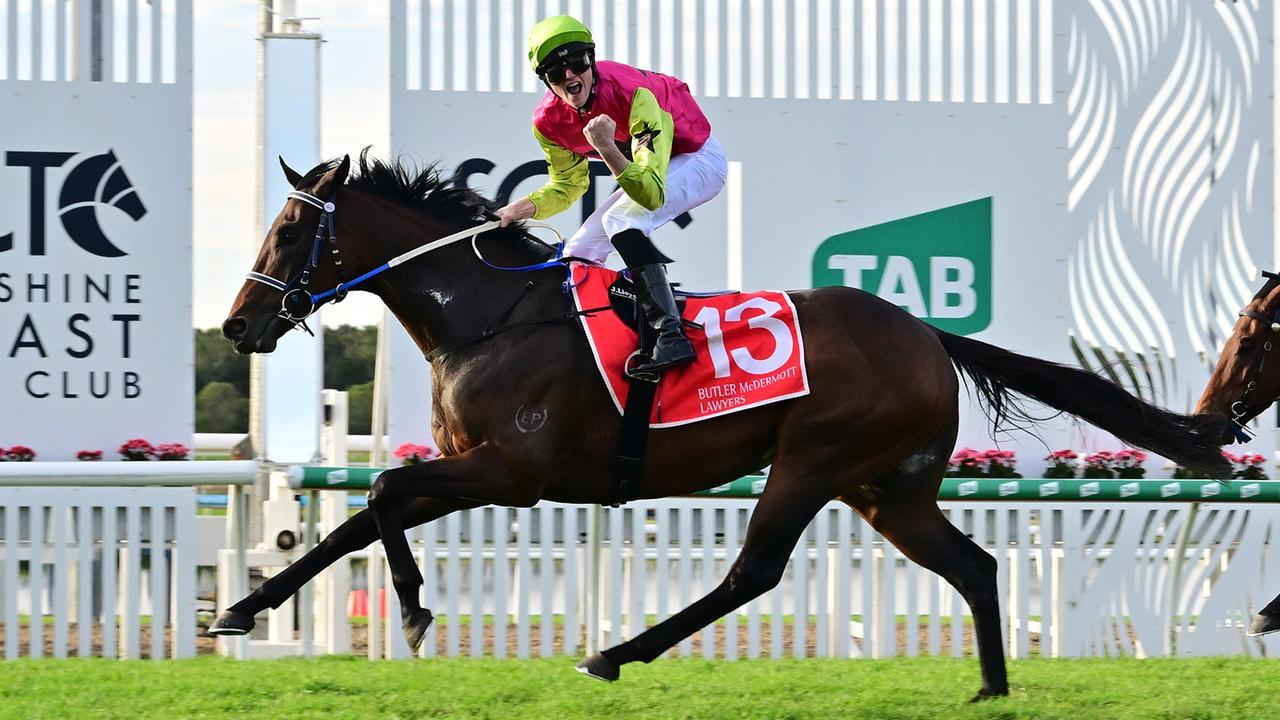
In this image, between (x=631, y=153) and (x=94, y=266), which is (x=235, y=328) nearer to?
(x=631, y=153)

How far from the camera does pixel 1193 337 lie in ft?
25.5

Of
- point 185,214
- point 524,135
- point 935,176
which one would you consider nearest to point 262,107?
point 185,214

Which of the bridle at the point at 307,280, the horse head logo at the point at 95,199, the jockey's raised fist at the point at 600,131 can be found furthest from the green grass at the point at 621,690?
the horse head logo at the point at 95,199

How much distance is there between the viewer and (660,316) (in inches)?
167

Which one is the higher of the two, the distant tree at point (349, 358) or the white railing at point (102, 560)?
the distant tree at point (349, 358)

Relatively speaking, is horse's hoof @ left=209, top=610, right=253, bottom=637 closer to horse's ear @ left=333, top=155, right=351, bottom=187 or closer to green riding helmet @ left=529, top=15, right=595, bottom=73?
horse's ear @ left=333, top=155, right=351, bottom=187

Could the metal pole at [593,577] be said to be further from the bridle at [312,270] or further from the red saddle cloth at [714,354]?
the bridle at [312,270]

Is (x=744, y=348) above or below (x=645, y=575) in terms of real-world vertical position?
above

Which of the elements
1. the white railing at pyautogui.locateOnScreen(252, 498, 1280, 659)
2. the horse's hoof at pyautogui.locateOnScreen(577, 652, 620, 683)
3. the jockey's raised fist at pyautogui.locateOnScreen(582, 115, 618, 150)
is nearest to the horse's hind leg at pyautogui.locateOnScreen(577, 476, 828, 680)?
the horse's hoof at pyautogui.locateOnScreen(577, 652, 620, 683)

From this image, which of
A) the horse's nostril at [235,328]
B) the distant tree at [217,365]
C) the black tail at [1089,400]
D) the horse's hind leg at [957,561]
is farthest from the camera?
the distant tree at [217,365]

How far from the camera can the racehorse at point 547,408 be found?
420 centimetres

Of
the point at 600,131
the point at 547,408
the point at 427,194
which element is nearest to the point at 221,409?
the point at 427,194

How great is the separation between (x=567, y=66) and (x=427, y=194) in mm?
688

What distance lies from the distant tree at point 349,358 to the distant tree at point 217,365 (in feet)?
5.86
